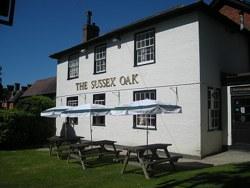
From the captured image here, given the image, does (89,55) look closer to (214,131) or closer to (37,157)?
(37,157)

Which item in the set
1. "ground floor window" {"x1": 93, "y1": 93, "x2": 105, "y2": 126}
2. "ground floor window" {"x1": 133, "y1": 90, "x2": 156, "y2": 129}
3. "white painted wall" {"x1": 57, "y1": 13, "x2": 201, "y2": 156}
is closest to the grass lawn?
"white painted wall" {"x1": 57, "y1": 13, "x2": 201, "y2": 156}

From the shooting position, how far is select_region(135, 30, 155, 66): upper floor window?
47.7 feet

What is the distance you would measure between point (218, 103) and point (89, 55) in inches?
355

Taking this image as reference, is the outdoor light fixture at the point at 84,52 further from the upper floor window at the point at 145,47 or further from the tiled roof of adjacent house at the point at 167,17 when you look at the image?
the upper floor window at the point at 145,47

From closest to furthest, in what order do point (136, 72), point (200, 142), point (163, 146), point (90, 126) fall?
point (163, 146), point (200, 142), point (136, 72), point (90, 126)

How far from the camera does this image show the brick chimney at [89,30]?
21247mm

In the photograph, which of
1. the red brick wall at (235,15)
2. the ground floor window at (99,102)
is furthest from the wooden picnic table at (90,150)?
the red brick wall at (235,15)

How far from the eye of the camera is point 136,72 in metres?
15.1

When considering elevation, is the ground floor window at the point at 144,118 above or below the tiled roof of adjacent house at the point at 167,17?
below

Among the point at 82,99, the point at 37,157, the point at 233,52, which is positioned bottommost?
the point at 37,157

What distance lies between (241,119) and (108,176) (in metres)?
7.19

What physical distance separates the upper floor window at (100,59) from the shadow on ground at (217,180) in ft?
34.7

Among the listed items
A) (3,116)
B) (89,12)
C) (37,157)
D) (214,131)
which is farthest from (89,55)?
(214,131)

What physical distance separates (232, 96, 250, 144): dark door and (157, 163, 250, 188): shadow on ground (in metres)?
4.24
